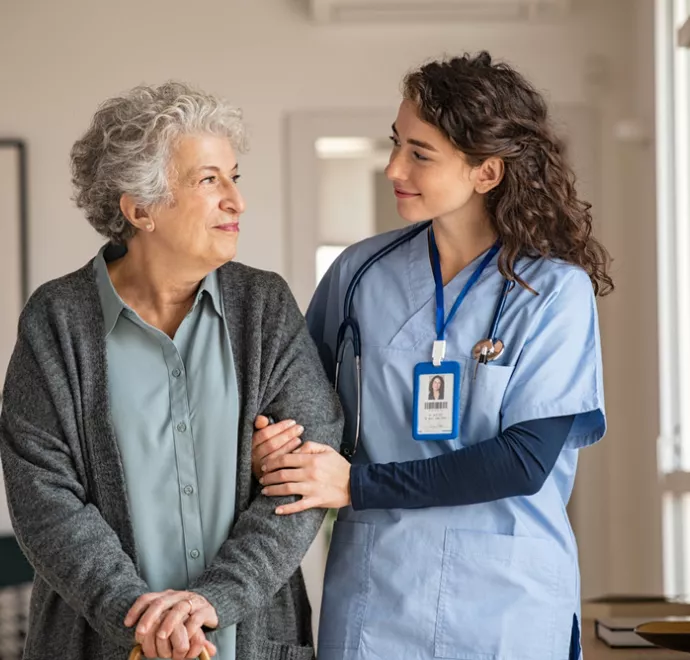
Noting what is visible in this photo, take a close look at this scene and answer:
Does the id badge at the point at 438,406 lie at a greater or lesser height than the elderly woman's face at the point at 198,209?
lesser

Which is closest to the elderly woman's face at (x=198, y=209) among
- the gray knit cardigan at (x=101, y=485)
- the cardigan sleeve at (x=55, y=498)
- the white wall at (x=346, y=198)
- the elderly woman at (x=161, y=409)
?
the elderly woman at (x=161, y=409)

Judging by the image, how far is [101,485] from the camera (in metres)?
1.75

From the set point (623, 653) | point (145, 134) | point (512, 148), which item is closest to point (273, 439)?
point (145, 134)

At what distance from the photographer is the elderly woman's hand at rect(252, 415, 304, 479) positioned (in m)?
1.78

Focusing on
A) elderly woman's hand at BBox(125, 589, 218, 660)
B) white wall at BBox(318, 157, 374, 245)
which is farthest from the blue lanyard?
white wall at BBox(318, 157, 374, 245)

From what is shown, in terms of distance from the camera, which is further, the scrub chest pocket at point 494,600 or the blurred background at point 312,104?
the blurred background at point 312,104

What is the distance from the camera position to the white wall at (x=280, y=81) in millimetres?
4234

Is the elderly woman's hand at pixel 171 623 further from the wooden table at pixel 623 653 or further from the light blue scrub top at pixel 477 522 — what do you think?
the wooden table at pixel 623 653

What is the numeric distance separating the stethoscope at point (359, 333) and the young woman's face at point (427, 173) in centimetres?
16

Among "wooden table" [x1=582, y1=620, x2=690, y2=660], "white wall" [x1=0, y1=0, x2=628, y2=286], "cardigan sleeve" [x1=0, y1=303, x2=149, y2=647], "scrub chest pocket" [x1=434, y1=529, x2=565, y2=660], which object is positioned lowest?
"wooden table" [x1=582, y1=620, x2=690, y2=660]

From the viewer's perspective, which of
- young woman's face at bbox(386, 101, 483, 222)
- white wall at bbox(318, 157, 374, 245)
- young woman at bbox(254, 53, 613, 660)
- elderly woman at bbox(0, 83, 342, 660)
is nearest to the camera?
elderly woman at bbox(0, 83, 342, 660)

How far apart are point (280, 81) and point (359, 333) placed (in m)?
2.53

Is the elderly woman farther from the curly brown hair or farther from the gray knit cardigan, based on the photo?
the curly brown hair

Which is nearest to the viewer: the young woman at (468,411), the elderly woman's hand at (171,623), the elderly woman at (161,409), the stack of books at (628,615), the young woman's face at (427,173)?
the elderly woman's hand at (171,623)
